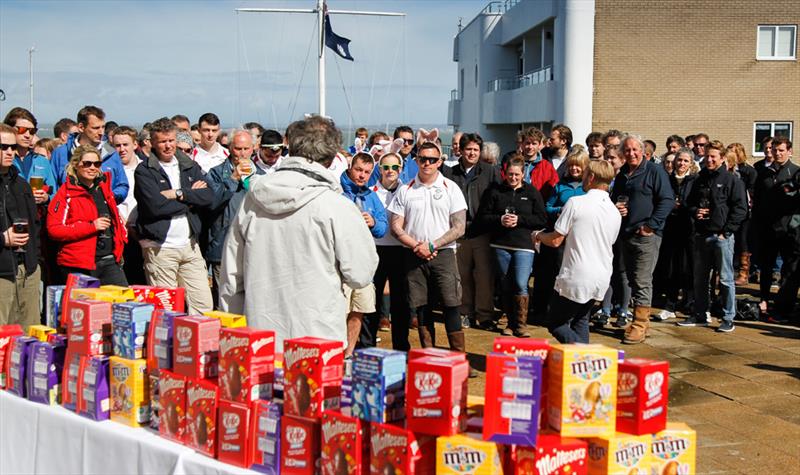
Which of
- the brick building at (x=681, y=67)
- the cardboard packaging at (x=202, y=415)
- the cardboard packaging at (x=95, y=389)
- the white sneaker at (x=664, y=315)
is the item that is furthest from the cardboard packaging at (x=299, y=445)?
the brick building at (x=681, y=67)

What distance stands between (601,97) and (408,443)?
2404 cm

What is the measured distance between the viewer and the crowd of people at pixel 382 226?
418 centimetres

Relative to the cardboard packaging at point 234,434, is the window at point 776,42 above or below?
above

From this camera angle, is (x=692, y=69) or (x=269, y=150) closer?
(x=269, y=150)

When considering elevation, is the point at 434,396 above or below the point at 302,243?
below

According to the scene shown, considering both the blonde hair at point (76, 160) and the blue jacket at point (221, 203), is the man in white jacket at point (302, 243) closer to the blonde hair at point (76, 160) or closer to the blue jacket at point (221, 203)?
the blonde hair at point (76, 160)

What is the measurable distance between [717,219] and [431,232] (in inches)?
139

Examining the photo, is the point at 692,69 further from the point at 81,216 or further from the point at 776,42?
the point at 81,216

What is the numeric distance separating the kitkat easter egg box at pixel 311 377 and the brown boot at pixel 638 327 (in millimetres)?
5589

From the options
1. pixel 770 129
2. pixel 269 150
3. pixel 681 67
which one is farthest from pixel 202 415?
pixel 770 129

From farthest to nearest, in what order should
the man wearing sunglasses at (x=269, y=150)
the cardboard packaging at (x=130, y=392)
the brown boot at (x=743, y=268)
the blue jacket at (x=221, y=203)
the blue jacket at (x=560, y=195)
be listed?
the brown boot at (x=743, y=268) → the blue jacket at (x=560, y=195) → the man wearing sunglasses at (x=269, y=150) → the blue jacket at (x=221, y=203) → the cardboard packaging at (x=130, y=392)

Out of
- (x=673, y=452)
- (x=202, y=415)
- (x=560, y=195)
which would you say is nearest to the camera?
(x=673, y=452)

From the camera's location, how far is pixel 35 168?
7.59 meters

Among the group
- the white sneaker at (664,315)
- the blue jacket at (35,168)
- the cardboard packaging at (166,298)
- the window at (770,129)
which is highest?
the window at (770,129)
